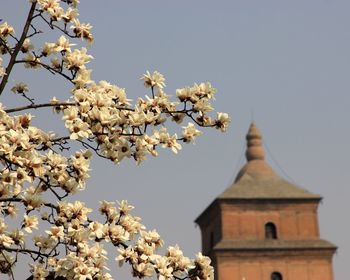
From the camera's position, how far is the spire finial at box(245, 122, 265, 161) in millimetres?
50281

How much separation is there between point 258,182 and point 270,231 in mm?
3161

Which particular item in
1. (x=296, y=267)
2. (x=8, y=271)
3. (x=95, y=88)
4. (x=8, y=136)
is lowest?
(x=8, y=271)

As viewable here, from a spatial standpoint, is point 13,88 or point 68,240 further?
point 13,88

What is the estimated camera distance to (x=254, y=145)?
5075 cm

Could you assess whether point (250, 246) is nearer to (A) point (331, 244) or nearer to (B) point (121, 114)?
(A) point (331, 244)

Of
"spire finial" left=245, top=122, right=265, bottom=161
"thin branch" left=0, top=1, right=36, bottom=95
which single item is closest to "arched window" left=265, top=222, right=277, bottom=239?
"spire finial" left=245, top=122, right=265, bottom=161

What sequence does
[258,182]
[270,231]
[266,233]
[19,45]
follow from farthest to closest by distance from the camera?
[258,182] < [270,231] < [266,233] < [19,45]

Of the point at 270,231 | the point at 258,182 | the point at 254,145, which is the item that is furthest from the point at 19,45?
the point at 254,145

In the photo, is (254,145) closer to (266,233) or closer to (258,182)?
(258,182)

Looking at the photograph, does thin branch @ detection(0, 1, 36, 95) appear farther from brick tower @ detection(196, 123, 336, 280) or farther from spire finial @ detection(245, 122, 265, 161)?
spire finial @ detection(245, 122, 265, 161)

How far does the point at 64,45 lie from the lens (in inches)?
258

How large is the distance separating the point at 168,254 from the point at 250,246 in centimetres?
3906

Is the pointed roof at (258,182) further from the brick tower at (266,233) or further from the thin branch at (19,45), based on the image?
the thin branch at (19,45)

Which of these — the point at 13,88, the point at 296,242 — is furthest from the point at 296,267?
the point at 13,88
